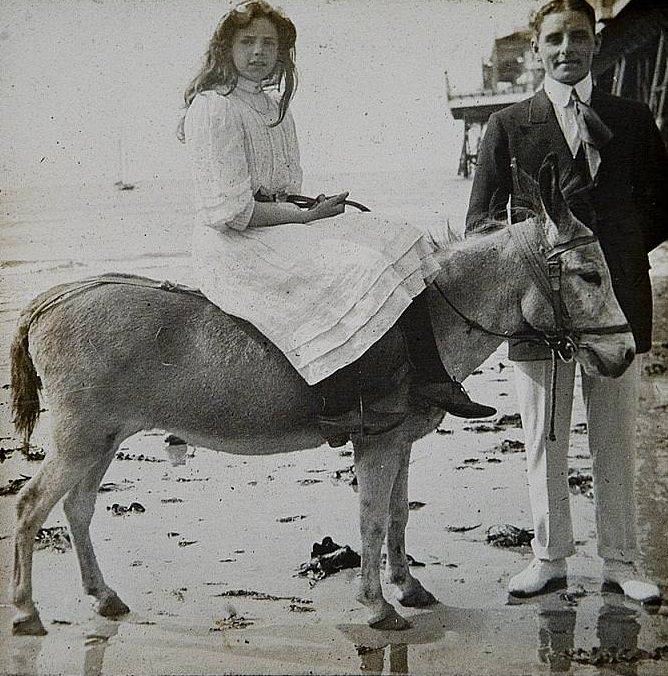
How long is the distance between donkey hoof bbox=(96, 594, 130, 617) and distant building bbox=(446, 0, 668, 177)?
5.28ft

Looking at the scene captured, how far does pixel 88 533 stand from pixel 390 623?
900 mm

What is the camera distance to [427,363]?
2564 millimetres

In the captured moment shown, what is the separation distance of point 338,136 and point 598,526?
1392 millimetres

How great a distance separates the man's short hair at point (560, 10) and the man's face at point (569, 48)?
0.04ft

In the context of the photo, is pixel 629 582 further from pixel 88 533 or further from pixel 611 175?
pixel 88 533

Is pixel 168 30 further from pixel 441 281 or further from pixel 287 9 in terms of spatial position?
pixel 441 281

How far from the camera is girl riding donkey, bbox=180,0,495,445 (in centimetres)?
247

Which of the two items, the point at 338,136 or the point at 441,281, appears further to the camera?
the point at 338,136

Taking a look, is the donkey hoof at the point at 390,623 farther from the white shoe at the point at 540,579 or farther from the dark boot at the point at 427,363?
the dark boot at the point at 427,363

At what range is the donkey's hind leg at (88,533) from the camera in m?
2.66

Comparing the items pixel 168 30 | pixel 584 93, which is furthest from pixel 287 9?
pixel 584 93

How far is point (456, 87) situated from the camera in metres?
2.85

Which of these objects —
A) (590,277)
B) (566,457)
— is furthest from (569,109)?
(566,457)

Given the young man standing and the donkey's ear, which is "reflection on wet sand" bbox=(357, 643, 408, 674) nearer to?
the young man standing
